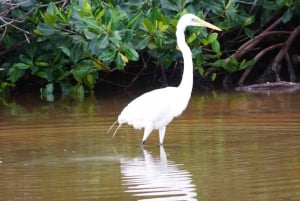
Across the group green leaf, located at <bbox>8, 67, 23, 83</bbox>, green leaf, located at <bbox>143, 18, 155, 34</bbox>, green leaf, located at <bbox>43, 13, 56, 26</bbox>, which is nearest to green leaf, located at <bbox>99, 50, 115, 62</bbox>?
green leaf, located at <bbox>143, 18, 155, 34</bbox>

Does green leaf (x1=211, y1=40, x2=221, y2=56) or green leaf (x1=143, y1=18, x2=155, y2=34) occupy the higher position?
green leaf (x1=143, y1=18, x2=155, y2=34)

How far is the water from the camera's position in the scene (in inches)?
275

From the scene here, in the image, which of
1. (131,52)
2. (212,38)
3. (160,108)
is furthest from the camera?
(212,38)

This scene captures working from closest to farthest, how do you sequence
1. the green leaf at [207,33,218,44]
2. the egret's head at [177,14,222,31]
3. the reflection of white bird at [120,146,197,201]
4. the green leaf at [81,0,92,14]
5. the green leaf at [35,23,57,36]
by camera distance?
the reflection of white bird at [120,146,197,201] → the egret's head at [177,14,222,31] → the green leaf at [81,0,92,14] → the green leaf at [35,23,57,36] → the green leaf at [207,33,218,44]

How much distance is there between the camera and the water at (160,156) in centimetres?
698

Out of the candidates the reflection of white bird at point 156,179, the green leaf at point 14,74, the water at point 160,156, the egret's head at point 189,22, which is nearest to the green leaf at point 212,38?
the water at point 160,156

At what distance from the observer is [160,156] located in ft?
28.8

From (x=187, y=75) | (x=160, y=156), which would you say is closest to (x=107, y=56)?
(x=187, y=75)

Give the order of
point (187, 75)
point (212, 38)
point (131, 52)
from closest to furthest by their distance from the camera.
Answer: point (187, 75), point (131, 52), point (212, 38)

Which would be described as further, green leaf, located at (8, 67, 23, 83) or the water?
green leaf, located at (8, 67, 23, 83)

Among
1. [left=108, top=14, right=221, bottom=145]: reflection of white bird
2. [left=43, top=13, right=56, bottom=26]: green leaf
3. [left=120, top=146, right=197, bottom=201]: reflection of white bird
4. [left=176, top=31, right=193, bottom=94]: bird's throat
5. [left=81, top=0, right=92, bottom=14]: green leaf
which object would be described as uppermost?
[left=81, top=0, right=92, bottom=14]: green leaf

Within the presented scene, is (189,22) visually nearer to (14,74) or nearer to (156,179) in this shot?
(156,179)

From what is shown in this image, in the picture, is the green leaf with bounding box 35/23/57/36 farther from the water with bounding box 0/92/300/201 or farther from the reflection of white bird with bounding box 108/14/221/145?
the reflection of white bird with bounding box 108/14/221/145

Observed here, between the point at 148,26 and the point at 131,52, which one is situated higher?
the point at 148,26
